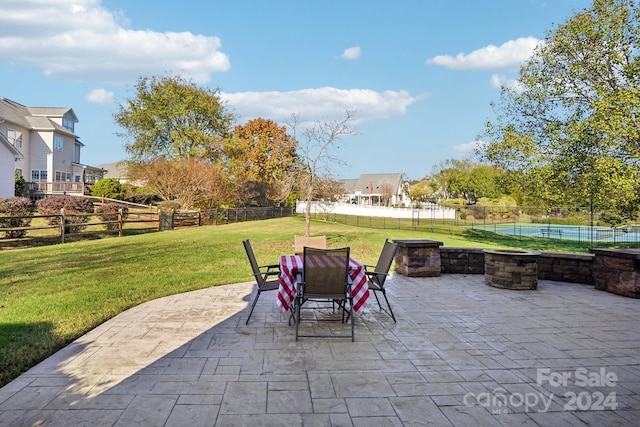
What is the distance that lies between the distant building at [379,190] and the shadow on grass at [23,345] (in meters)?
61.1

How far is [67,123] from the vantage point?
3512 centimetres

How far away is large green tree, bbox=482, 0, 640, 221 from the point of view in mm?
11773

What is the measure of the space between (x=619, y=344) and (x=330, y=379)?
3.30 meters

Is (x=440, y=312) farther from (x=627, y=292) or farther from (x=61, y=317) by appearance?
(x=61, y=317)

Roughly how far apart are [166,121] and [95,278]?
27316 millimetres

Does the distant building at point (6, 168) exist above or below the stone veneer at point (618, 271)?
above

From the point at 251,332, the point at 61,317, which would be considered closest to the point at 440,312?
the point at 251,332

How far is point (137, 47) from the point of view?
1783 cm

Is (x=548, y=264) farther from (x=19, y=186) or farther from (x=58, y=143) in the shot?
(x=58, y=143)

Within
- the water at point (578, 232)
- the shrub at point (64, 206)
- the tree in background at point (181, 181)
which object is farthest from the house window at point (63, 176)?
→ the water at point (578, 232)

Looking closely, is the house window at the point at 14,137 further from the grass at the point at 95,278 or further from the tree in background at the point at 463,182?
the tree in background at the point at 463,182

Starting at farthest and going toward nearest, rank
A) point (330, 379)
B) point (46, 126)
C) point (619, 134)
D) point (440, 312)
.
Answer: point (46, 126)
point (619, 134)
point (440, 312)
point (330, 379)

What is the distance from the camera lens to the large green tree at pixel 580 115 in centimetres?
1177

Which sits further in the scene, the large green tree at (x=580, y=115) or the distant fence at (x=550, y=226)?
the distant fence at (x=550, y=226)
